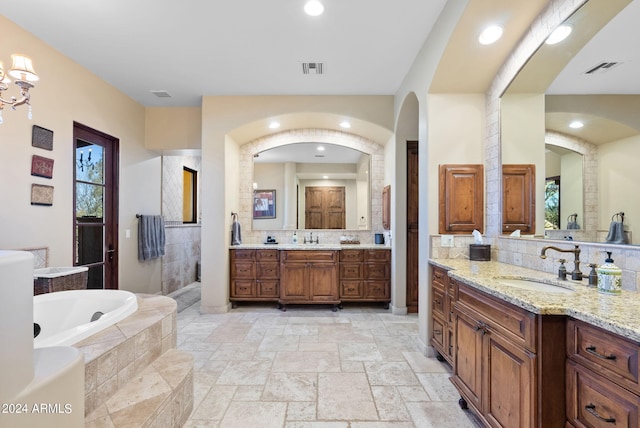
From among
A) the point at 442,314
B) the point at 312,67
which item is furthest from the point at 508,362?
the point at 312,67

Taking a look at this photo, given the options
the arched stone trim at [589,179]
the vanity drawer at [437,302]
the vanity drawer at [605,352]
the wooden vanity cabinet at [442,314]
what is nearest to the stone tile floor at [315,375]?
the wooden vanity cabinet at [442,314]

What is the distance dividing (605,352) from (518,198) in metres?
1.65

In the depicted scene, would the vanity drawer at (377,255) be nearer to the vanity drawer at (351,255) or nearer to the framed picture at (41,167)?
the vanity drawer at (351,255)

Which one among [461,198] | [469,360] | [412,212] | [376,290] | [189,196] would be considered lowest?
[376,290]

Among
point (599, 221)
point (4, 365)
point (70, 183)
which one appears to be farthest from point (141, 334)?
point (599, 221)

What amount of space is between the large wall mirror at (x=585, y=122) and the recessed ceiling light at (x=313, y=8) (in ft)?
5.56

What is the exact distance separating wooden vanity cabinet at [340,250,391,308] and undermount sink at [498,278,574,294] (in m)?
2.31

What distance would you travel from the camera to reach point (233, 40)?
114 inches

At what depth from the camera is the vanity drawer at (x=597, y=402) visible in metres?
1.00

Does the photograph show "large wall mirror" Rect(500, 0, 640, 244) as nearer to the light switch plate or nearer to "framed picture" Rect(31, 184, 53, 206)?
the light switch plate

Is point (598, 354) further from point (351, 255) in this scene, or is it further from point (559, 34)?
point (351, 255)

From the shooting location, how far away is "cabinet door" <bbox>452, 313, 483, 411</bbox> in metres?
1.79

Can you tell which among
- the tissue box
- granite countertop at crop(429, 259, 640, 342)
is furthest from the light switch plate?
granite countertop at crop(429, 259, 640, 342)

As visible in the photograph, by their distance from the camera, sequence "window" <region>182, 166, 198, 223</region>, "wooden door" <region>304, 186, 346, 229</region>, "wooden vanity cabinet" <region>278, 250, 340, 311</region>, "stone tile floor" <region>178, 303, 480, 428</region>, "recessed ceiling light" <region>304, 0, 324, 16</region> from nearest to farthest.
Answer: "stone tile floor" <region>178, 303, 480, 428</region> → "recessed ceiling light" <region>304, 0, 324, 16</region> → "wooden vanity cabinet" <region>278, 250, 340, 311</region> → "wooden door" <region>304, 186, 346, 229</region> → "window" <region>182, 166, 198, 223</region>
